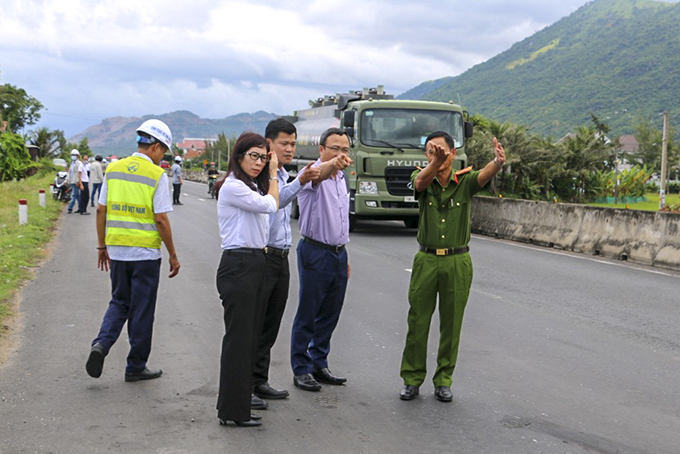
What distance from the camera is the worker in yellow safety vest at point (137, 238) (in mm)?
6258

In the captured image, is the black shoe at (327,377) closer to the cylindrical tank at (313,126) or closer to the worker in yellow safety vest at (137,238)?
the worker in yellow safety vest at (137,238)

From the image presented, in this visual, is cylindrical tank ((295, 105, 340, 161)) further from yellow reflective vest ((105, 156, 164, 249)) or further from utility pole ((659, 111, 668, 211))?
utility pole ((659, 111, 668, 211))

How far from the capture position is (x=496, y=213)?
2011 centimetres

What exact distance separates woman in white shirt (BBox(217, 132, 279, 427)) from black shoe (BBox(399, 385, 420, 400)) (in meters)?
1.18

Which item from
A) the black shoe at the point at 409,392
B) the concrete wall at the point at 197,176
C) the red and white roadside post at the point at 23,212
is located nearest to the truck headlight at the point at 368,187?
the red and white roadside post at the point at 23,212

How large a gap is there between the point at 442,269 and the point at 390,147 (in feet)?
42.9

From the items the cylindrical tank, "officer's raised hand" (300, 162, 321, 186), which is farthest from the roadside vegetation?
"officer's raised hand" (300, 162, 321, 186)

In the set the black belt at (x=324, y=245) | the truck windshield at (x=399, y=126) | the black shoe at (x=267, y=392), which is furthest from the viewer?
the truck windshield at (x=399, y=126)

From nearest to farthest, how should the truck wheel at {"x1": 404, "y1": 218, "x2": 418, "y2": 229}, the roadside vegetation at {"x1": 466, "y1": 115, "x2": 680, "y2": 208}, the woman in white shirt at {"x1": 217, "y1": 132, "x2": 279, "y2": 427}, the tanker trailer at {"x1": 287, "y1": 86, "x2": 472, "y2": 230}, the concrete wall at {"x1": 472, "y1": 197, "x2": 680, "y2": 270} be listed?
1. the woman in white shirt at {"x1": 217, "y1": 132, "x2": 279, "y2": 427}
2. the concrete wall at {"x1": 472, "y1": 197, "x2": 680, "y2": 270}
3. the tanker trailer at {"x1": 287, "y1": 86, "x2": 472, "y2": 230}
4. the truck wheel at {"x1": 404, "y1": 218, "x2": 418, "y2": 229}
5. the roadside vegetation at {"x1": 466, "y1": 115, "x2": 680, "y2": 208}

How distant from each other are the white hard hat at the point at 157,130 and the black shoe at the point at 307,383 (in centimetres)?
211

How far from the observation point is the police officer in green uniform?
5926mm

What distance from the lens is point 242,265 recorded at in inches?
204

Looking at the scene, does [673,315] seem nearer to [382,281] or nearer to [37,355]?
[382,281]

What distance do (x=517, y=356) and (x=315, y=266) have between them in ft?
7.66
